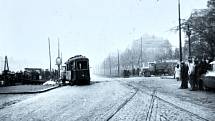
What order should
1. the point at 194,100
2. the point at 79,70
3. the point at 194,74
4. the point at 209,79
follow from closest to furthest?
1. the point at 194,100
2. the point at 209,79
3. the point at 194,74
4. the point at 79,70

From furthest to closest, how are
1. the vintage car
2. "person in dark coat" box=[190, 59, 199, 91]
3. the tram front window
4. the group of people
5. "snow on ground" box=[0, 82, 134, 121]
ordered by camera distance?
1. the tram front window
2. "person in dark coat" box=[190, 59, 199, 91]
3. the group of people
4. the vintage car
5. "snow on ground" box=[0, 82, 134, 121]

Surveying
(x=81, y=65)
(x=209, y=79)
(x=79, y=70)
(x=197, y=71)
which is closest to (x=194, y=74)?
(x=197, y=71)

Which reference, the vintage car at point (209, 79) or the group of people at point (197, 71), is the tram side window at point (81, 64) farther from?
the vintage car at point (209, 79)

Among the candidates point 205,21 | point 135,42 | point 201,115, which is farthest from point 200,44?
point 135,42

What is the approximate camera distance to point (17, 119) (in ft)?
35.8

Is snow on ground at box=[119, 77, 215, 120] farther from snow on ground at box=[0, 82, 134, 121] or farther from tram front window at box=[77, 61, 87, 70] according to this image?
tram front window at box=[77, 61, 87, 70]

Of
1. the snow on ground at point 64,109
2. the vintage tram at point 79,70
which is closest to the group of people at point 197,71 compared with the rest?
the snow on ground at point 64,109

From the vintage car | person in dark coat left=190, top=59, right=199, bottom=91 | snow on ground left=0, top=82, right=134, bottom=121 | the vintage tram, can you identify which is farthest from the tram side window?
snow on ground left=0, top=82, right=134, bottom=121

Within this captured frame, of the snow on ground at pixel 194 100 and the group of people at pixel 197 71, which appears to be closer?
the snow on ground at pixel 194 100

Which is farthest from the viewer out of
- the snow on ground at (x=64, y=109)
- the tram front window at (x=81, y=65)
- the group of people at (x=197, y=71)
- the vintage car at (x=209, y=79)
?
the tram front window at (x=81, y=65)

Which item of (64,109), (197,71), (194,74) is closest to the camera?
(64,109)

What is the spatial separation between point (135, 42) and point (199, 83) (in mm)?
156466

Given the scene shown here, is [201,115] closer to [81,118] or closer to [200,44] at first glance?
[81,118]

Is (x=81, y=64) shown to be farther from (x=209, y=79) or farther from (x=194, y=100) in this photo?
(x=194, y=100)
